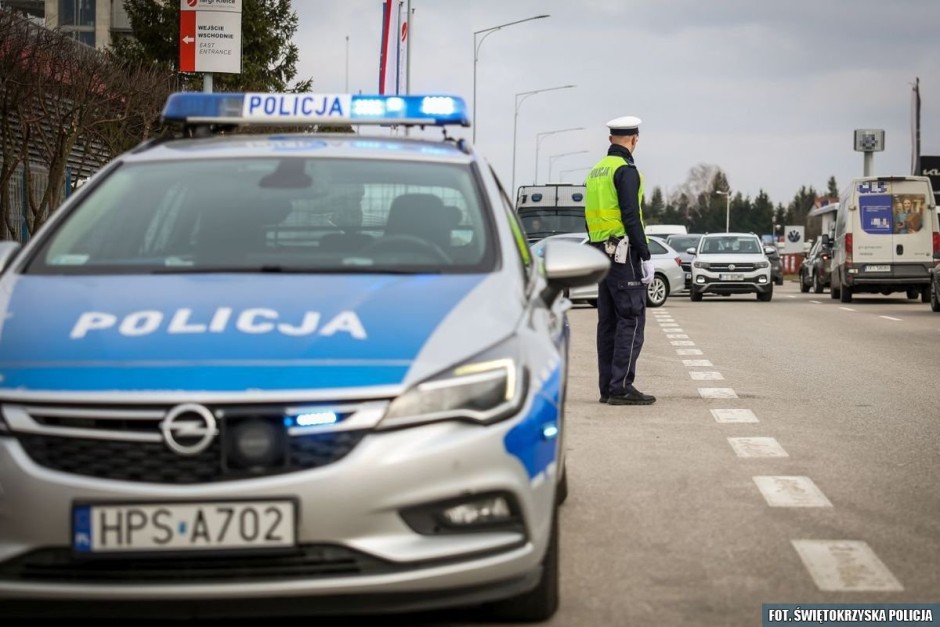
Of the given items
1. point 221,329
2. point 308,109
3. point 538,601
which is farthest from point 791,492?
point 221,329

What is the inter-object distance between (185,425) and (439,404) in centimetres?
67

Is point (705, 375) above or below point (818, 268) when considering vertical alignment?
above

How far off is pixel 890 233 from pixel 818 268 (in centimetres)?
949

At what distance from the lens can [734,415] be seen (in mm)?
10898

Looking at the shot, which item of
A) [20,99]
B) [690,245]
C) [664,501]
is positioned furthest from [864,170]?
[664,501]

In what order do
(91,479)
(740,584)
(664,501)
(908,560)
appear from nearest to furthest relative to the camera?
(91,479) < (740,584) < (908,560) < (664,501)

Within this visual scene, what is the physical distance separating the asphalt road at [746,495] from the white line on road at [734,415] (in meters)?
0.01

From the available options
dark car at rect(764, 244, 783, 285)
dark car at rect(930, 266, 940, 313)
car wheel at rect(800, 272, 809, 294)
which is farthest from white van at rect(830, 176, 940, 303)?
dark car at rect(764, 244, 783, 285)

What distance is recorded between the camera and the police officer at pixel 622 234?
11141mm

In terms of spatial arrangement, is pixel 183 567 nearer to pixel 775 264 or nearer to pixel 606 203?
pixel 606 203

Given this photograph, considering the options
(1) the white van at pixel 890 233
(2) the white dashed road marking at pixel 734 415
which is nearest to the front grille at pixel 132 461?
(2) the white dashed road marking at pixel 734 415

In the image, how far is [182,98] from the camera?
6.73 m

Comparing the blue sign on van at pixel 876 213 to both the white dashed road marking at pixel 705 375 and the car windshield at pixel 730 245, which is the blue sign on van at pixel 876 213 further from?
the white dashed road marking at pixel 705 375

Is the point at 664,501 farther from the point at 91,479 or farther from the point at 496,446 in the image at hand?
the point at 91,479
